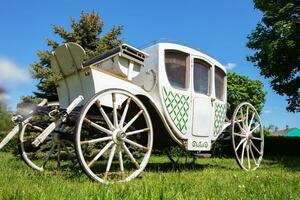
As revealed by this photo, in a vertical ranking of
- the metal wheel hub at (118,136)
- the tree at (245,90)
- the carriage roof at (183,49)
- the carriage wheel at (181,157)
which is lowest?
the carriage wheel at (181,157)

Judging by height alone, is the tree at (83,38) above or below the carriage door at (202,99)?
above

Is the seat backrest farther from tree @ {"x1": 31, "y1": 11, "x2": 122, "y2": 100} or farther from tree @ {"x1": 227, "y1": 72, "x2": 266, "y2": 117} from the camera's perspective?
tree @ {"x1": 227, "y1": 72, "x2": 266, "y2": 117}

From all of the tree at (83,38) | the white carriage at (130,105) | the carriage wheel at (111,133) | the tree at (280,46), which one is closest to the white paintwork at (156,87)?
the white carriage at (130,105)

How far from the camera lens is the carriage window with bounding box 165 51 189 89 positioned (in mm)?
7262

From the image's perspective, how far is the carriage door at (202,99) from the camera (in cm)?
768

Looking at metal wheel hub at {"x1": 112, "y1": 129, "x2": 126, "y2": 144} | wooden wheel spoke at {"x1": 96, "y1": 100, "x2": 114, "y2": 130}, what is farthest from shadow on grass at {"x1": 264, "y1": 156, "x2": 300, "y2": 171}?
wooden wheel spoke at {"x1": 96, "y1": 100, "x2": 114, "y2": 130}

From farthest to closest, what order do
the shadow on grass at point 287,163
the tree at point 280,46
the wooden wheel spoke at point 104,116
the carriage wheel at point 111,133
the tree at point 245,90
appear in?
the tree at point 245,90, the tree at point 280,46, the shadow on grass at point 287,163, the wooden wheel spoke at point 104,116, the carriage wheel at point 111,133

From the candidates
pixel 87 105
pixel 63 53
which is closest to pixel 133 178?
pixel 87 105

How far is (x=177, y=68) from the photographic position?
7.42 meters

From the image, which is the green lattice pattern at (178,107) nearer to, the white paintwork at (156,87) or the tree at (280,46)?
the white paintwork at (156,87)

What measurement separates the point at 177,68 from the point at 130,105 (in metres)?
1.14

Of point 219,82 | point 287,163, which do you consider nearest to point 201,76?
point 219,82

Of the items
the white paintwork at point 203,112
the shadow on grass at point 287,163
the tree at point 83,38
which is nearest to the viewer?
the white paintwork at point 203,112

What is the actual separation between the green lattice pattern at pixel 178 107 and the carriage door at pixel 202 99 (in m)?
0.28
